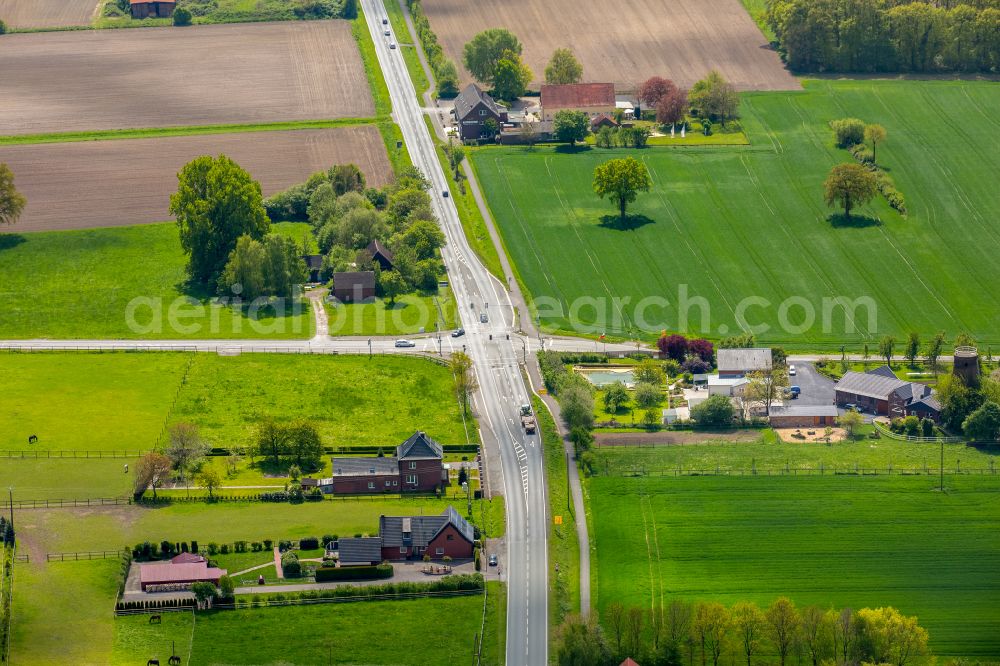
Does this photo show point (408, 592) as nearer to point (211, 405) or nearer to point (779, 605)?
point (779, 605)

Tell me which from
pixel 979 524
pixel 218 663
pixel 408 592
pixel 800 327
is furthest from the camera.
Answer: pixel 800 327

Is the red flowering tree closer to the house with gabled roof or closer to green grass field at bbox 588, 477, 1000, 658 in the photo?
the house with gabled roof

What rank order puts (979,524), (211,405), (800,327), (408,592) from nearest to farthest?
(408,592), (979,524), (211,405), (800,327)

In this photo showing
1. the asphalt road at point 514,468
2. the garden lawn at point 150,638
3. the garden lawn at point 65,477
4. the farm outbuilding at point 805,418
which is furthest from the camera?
the farm outbuilding at point 805,418

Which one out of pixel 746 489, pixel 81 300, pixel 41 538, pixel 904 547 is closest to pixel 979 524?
pixel 904 547

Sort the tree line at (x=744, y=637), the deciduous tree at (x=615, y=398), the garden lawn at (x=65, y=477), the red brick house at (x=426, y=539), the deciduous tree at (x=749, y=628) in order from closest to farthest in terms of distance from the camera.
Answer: the tree line at (x=744, y=637), the deciduous tree at (x=749, y=628), the red brick house at (x=426, y=539), the garden lawn at (x=65, y=477), the deciduous tree at (x=615, y=398)

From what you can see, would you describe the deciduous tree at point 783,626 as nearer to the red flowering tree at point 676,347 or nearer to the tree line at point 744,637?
the tree line at point 744,637

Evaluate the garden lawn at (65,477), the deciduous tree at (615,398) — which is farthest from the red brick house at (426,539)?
the deciduous tree at (615,398)

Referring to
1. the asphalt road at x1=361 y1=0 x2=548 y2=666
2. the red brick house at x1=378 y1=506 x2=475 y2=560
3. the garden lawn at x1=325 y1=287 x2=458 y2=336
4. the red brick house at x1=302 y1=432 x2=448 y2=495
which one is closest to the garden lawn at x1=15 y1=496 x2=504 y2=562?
the red brick house at x1=302 y1=432 x2=448 y2=495
